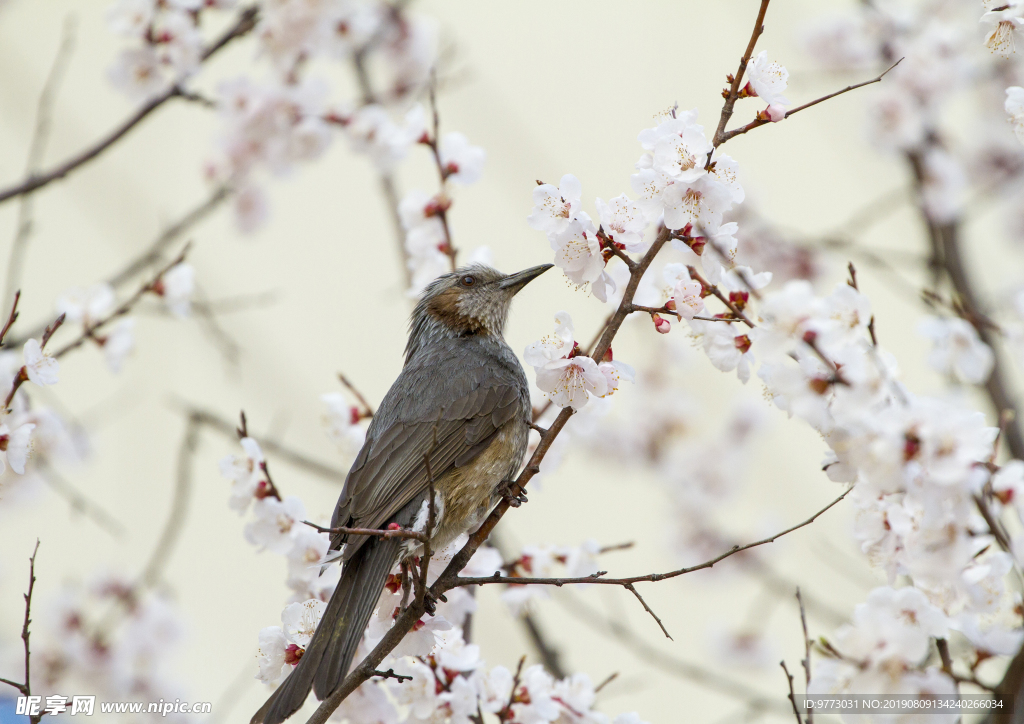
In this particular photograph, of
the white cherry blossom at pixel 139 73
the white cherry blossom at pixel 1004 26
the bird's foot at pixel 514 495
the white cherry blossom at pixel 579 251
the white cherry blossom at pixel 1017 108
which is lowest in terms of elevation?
the bird's foot at pixel 514 495

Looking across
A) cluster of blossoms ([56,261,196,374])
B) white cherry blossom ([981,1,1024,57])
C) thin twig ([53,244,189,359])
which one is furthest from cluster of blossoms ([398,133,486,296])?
white cherry blossom ([981,1,1024,57])

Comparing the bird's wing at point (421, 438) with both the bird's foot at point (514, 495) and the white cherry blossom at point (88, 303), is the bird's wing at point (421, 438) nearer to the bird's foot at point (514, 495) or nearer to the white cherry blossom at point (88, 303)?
the bird's foot at point (514, 495)

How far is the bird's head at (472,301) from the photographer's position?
358cm

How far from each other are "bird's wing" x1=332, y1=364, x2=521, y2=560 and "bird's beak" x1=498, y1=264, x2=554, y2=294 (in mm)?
369

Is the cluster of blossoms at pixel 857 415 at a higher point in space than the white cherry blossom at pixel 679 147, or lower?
lower

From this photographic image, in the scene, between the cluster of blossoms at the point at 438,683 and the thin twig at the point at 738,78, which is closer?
the thin twig at the point at 738,78

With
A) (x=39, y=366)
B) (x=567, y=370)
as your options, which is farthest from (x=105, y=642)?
(x=567, y=370)

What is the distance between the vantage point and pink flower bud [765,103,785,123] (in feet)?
6.60

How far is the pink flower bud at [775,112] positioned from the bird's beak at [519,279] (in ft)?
4.05

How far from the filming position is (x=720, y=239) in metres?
2.09

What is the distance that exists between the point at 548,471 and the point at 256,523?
0.94m

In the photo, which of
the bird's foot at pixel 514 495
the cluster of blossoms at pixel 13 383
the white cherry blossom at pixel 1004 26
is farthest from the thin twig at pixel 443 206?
the white cherry blossom at pixel 1004 26

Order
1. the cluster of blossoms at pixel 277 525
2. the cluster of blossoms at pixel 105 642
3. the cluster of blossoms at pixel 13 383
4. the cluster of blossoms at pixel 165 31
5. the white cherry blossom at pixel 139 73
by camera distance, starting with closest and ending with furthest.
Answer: the cluster of blossoms at pixel 13 383, the cluster of blossoms at pixel 277 525, the cluster of blossoms at pixel 165 31, the white cherry blossom at pixel 139 73, the cluster of blossoms at pixel 105 642

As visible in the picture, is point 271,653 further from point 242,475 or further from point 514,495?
point 514,495
